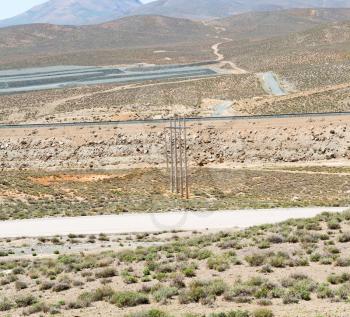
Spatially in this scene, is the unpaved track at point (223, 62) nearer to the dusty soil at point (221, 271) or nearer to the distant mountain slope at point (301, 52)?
the distant mountain slope at point (301, 52)

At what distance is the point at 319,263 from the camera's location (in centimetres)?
1839

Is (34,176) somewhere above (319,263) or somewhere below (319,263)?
below

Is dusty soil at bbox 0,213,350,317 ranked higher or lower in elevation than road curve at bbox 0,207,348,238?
higher

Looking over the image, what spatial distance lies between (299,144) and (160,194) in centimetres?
1763

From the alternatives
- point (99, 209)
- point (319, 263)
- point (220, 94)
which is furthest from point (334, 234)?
point (220, 94)

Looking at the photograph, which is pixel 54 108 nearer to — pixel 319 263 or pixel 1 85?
pixel 1 85

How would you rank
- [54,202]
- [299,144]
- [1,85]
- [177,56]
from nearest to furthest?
[54,202] → [299,144] → [1,85] → [177,56]

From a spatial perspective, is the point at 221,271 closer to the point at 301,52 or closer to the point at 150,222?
the point at 150,222

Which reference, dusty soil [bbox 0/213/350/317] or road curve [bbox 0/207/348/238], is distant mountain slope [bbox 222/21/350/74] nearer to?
road curve [bbox 0/207/348/238]

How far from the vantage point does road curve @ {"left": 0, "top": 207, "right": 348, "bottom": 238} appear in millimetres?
28078

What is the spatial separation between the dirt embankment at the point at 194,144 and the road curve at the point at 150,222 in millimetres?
22541

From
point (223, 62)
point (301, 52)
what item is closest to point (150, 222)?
point (301, 52)

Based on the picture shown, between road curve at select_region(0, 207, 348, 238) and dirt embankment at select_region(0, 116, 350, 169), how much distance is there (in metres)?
22.5

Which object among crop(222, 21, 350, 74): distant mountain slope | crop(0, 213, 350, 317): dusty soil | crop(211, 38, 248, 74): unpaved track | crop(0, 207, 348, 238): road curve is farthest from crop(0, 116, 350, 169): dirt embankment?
crop(211, 38, 248, 74): unpaved track
